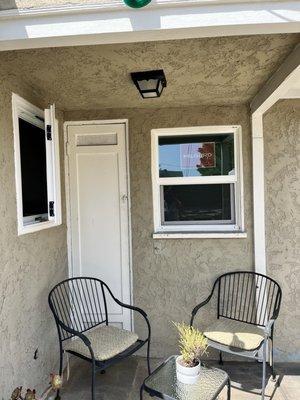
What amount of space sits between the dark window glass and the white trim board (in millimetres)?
1161

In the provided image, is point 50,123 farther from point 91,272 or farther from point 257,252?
point 257,252

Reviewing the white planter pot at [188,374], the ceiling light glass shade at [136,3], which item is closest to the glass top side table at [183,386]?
the white planter pot at [188,374]

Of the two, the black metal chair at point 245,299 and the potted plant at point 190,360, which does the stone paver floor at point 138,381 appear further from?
the potted plant at point 190,360

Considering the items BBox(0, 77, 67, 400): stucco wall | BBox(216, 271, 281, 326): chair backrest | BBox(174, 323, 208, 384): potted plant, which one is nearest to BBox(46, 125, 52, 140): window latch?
BBox(0, 77, 67, 400): stucco wall

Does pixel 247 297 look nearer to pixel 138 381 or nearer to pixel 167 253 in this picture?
pixel 167 253

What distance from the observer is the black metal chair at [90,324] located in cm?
286

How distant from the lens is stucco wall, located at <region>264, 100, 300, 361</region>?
11.7 feet

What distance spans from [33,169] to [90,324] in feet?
6.50

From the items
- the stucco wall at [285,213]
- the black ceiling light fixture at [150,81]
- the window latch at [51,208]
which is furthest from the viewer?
the stucco wall at [285,213]

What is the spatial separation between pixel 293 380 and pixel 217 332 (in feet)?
3.00

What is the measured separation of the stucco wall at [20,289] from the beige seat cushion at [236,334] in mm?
1584

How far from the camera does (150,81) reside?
2.76m

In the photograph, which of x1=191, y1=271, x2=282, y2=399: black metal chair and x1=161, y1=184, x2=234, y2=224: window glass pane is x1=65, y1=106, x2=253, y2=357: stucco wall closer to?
x1=191, y1=271, x2=282, y2=399: black metal chair

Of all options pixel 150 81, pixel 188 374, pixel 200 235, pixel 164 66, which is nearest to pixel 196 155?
pixel 200 235
